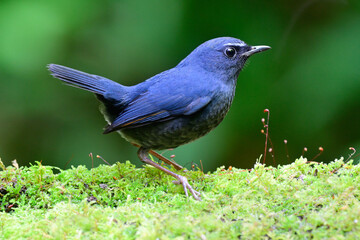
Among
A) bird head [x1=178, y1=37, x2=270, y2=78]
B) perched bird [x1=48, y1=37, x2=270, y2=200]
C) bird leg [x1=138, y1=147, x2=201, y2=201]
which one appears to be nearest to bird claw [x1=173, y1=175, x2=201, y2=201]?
bird leg [x1=138, y1=147, x2=201, y2=201]

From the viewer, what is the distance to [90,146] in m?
5.14

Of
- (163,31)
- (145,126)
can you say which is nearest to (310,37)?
(163,31)

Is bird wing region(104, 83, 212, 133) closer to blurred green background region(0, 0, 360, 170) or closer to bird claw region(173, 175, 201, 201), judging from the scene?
bird claw region(173, 175, 201, 201)

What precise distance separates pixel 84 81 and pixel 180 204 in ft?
5.74

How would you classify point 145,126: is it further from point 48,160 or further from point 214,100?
point 48,160

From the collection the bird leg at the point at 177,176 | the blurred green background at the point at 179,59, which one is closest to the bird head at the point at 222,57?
the bird leg at the point at 177,176

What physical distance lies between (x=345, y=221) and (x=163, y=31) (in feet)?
11.5

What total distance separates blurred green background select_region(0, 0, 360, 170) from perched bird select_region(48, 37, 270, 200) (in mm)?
1117

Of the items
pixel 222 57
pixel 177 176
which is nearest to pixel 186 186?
pixel 177 176

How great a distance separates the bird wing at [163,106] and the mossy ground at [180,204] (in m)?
0.39

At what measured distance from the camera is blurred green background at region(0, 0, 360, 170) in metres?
4.80

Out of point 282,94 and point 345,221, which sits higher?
point 282,94

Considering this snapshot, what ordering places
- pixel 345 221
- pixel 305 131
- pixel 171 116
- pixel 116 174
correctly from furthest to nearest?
pixel 305 131 → pixel 171 116 → pixel 116 174 → pixel 345 221

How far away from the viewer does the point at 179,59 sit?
5.09 m
